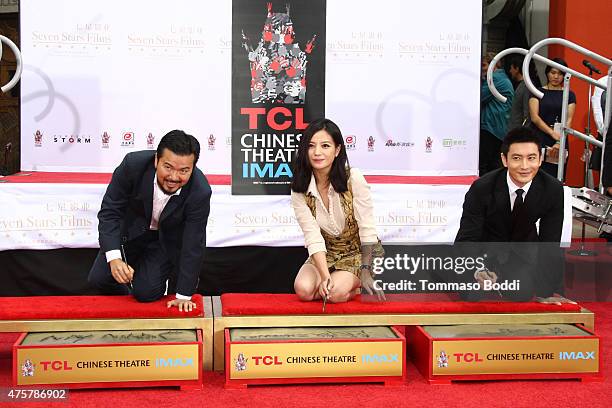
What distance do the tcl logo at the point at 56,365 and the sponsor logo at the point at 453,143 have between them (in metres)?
3.19

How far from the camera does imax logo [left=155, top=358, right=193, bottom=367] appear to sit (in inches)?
117

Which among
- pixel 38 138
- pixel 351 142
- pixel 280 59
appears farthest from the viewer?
pixel 351 142

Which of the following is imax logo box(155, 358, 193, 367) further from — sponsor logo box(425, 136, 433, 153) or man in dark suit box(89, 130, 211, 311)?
sponsor logo box(425, 136, 433, 153)

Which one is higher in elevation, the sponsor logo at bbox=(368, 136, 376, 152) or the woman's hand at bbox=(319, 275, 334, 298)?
the sponsor logo at bbox=(368, 136, 376, 152)

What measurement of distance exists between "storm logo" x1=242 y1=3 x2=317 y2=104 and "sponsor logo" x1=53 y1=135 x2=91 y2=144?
1.49 m

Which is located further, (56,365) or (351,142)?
(351,142)

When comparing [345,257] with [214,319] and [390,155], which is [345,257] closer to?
[214,319]

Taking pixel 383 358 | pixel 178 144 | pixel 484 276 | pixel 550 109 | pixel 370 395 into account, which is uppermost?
pixel 550 109

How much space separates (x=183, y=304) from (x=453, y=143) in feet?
9.22

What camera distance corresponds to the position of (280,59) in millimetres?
4332

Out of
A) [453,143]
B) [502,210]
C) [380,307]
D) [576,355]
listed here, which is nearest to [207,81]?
[453,143]

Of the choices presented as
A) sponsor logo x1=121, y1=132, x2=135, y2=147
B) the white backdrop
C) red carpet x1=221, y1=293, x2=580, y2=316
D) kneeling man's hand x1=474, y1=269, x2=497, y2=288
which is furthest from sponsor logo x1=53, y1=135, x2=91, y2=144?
kneeling man's hand x1=474, y1=269, x2=497, y2=288

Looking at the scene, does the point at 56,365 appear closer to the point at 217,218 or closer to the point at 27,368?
the point at 27,368

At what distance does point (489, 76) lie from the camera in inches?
200
